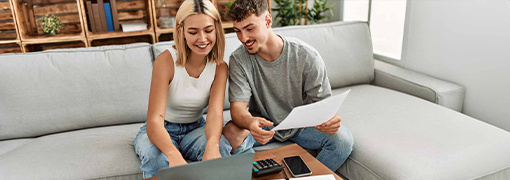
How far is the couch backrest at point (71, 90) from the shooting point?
1574 millimetres

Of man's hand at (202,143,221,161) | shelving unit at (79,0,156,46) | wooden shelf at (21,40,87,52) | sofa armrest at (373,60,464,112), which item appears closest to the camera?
man's hand at (202,143,221,161)

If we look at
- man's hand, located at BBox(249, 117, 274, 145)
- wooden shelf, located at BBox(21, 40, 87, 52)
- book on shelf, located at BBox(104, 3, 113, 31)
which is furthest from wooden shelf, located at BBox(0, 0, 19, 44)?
man's hand, located at BBox(249, 117, 274, 145)

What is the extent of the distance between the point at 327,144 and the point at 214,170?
0.69 m

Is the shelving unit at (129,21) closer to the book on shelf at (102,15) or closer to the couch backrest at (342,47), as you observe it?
the book on shelf at (102,15)

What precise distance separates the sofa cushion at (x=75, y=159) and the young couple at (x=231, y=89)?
10cm

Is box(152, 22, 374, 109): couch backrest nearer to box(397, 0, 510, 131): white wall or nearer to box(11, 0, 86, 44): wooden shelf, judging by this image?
box(397, 0, 510, 131): white wall

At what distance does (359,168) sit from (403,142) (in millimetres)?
204

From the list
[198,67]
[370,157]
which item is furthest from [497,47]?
[198,67]

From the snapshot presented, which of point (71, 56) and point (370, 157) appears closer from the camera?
point (370, 157)

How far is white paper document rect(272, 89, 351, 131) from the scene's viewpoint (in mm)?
1005

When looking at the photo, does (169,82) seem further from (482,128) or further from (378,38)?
(378,38)

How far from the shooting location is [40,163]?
1283 mm

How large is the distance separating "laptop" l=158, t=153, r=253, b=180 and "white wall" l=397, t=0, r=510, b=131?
4.92ft

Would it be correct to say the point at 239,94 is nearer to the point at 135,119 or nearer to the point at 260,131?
the point at 260,131
